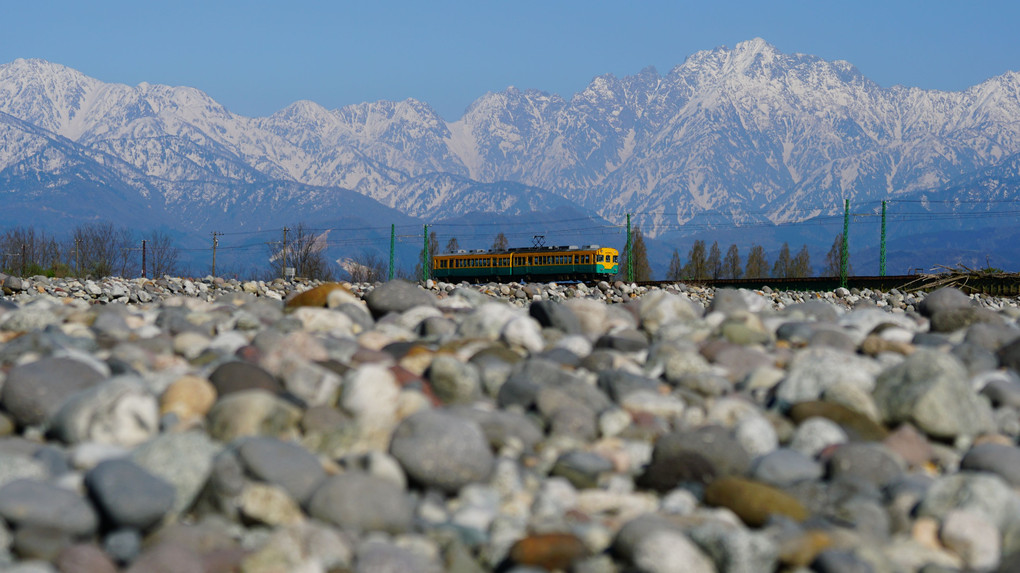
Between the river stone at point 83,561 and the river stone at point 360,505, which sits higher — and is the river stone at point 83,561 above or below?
below

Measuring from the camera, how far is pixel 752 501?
4.60 meters

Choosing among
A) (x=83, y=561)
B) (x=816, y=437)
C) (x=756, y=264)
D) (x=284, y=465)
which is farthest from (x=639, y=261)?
(x=83, y=561)

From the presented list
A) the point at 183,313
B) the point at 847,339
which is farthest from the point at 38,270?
the point at 847,339

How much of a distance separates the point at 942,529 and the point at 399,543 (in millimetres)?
2489

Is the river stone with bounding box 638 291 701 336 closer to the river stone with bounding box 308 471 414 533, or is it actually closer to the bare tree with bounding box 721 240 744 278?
the river stone with bounding box 308 471 414 533

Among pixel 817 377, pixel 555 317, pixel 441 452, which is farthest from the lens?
pixel 555 317

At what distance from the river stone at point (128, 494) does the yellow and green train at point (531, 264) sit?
39.4 m

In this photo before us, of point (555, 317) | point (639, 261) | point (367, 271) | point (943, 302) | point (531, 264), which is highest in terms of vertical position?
point (943, 302)

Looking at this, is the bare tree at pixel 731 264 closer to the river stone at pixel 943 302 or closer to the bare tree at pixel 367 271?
the bare tree at pixel 367 271

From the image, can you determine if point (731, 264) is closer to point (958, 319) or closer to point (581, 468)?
point (958, 319)

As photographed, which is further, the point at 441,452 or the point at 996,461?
the point at 996,461

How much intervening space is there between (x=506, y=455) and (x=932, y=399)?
8.45 feet

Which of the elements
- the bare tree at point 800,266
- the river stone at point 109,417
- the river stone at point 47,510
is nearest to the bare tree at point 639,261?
the bare tree at point 800,266

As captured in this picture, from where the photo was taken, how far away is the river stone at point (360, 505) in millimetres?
4391
